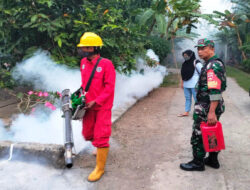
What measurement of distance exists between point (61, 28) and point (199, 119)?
4312 millimetres

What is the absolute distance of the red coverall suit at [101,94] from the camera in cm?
330

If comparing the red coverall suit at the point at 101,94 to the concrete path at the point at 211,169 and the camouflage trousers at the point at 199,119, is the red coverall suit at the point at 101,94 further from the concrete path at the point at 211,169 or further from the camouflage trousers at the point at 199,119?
the camouflage trousers at the point at 199,119

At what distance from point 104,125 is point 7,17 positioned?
411 centimetres

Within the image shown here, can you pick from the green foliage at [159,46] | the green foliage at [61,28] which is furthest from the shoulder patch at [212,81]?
the green foliage at [159,46]

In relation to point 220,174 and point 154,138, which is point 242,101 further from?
point 220,174

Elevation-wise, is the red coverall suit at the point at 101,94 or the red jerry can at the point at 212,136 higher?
the red coverall suit at the point at 101,94

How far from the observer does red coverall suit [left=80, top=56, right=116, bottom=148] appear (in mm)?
3305

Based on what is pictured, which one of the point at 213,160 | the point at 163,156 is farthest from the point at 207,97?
the point at 163,156

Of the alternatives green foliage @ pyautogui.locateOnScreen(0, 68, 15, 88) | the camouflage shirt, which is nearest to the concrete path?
the camouflage shirt

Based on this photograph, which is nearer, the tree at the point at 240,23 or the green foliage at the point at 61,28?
the green foliage at the point at 61,28

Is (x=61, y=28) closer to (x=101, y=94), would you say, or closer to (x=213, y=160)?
(x=101, y=94)

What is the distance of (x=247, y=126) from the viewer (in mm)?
5719

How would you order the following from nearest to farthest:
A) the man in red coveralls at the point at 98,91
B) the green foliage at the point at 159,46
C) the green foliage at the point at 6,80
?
the man in red coveralls at the point at 98,91
the green foliage at the point at 6,80
the green foliage at the point at 159,46

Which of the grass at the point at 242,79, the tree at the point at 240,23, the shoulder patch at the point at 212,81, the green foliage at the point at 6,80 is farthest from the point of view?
the tree at the point at 240,23
